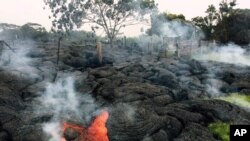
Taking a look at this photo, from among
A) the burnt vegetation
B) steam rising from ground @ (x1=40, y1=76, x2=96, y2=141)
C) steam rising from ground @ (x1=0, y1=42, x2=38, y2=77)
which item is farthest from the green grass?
steam rising from ground @ (x1=0, y1=42, x2=38, y2=77)

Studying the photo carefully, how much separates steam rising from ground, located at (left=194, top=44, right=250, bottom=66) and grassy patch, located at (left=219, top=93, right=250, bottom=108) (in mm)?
13483

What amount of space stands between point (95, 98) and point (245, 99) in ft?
31.1

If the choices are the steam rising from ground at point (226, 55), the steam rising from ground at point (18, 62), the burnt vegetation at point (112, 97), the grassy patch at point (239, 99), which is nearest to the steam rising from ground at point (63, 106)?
the burnt vegetation at point (112, 97)

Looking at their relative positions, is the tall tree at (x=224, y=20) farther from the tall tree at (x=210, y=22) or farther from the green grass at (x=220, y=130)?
the green grass at (x=220, y=130)

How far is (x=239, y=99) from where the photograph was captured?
24.4 metres

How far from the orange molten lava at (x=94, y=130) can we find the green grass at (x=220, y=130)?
4.94 metres

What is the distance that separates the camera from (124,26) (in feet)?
181

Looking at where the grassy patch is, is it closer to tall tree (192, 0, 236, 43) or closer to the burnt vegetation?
the burnt vegetation

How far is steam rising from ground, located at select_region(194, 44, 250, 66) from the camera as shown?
3947cm

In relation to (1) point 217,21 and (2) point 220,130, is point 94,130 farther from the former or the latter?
(1) point 217,21

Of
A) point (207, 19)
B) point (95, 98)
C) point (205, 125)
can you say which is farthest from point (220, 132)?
point (207, 19)

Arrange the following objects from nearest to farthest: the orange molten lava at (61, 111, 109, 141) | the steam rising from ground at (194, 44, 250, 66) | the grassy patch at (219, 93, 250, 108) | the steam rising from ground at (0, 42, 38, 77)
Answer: the orange molten lava at (61, 111, 109, 141), the grassy patch at (219, 93, 250, 108), the steam rising from ground at (0, 42, 38, 77), the steam rising from ground at (194, 44, 250, 66)

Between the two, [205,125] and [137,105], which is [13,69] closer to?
[137,105]

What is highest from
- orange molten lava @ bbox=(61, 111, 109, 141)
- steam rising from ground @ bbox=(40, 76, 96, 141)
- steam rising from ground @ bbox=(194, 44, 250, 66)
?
steam rising from ground @ bbox=(194, 44, 250, 66)
